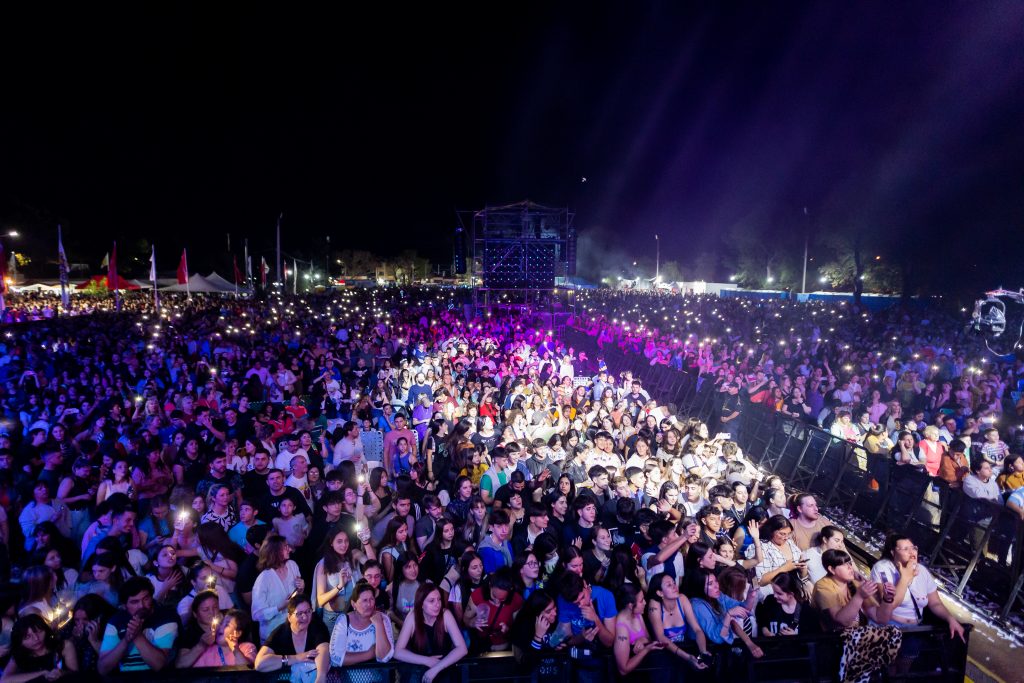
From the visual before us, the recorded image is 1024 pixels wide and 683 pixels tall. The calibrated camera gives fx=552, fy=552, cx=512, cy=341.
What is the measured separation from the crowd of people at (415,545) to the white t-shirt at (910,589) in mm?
15

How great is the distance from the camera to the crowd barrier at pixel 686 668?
3.07 m

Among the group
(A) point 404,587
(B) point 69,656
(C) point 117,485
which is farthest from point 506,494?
(C) point 117,485

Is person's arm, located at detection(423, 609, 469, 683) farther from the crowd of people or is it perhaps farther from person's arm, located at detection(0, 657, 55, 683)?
person's arm, located at detection(0, 657, 55, 683)

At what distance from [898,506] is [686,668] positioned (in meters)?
5.10

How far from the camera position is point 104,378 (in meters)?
10.4

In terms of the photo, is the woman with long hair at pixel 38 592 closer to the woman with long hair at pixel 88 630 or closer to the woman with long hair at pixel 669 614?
the woman with long hair at pixel 88 630

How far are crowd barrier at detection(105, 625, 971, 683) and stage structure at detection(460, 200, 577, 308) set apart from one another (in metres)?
20.1

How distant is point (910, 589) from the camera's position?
3.80 meters

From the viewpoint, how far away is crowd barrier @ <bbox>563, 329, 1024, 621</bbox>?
5445 millimetres

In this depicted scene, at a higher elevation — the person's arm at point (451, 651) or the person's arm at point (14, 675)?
the person's arm at point (14, 675)

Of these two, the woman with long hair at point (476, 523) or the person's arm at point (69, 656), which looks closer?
the person's arm at point (69, 656)

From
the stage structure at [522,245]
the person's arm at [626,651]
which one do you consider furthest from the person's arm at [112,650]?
the stage structure at [522,245]

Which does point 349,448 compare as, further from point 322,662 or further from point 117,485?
point 322,662

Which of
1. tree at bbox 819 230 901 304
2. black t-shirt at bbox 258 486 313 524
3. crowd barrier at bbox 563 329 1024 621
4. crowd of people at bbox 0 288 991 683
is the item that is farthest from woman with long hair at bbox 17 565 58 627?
tree at bbox 819 230 901 304
